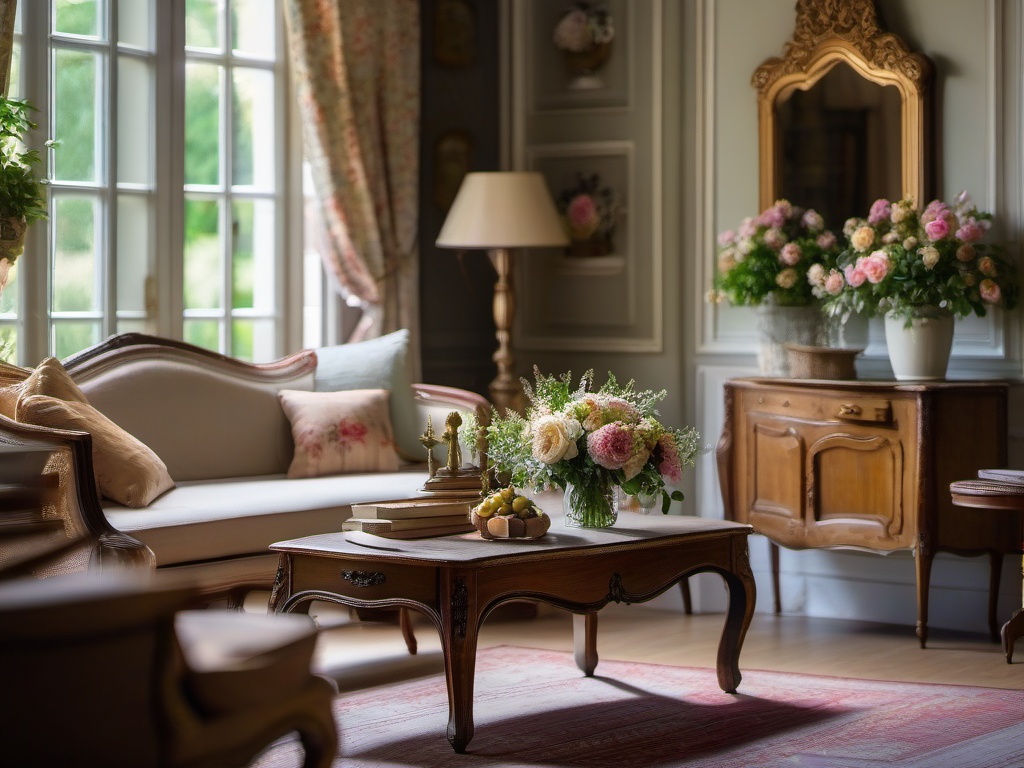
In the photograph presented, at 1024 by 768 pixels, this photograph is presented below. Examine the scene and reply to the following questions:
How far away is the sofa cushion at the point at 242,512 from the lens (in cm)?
395

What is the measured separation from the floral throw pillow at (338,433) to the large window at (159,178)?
2.01ft

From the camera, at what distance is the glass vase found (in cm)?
382

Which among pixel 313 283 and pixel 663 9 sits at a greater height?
pixel 663 9

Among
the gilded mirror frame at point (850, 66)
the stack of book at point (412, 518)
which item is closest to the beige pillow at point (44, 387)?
the stack of book at point (412, 518)

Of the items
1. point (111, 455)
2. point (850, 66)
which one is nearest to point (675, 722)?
point (111, 455)

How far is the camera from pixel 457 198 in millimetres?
5625

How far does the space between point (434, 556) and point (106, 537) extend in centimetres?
88

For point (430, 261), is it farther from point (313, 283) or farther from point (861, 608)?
point (861, 608)

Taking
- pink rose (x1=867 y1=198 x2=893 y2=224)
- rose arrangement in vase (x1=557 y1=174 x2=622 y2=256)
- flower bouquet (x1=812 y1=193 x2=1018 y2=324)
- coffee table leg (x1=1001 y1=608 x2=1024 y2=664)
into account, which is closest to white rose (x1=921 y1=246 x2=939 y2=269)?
flower bouquet (x1=812 y1=193 x2=1018 y2=324)

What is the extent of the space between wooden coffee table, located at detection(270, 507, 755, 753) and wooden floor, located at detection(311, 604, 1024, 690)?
71 centimetres

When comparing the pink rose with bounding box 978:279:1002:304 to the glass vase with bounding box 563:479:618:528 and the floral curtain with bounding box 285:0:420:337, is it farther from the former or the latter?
the floral curtain with bounding box 285:0:420:337

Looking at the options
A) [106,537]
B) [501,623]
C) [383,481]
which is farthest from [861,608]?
[106,537]

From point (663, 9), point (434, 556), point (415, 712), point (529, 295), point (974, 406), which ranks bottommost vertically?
point (415, 712)

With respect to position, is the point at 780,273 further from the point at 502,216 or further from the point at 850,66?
the point at 502,216
